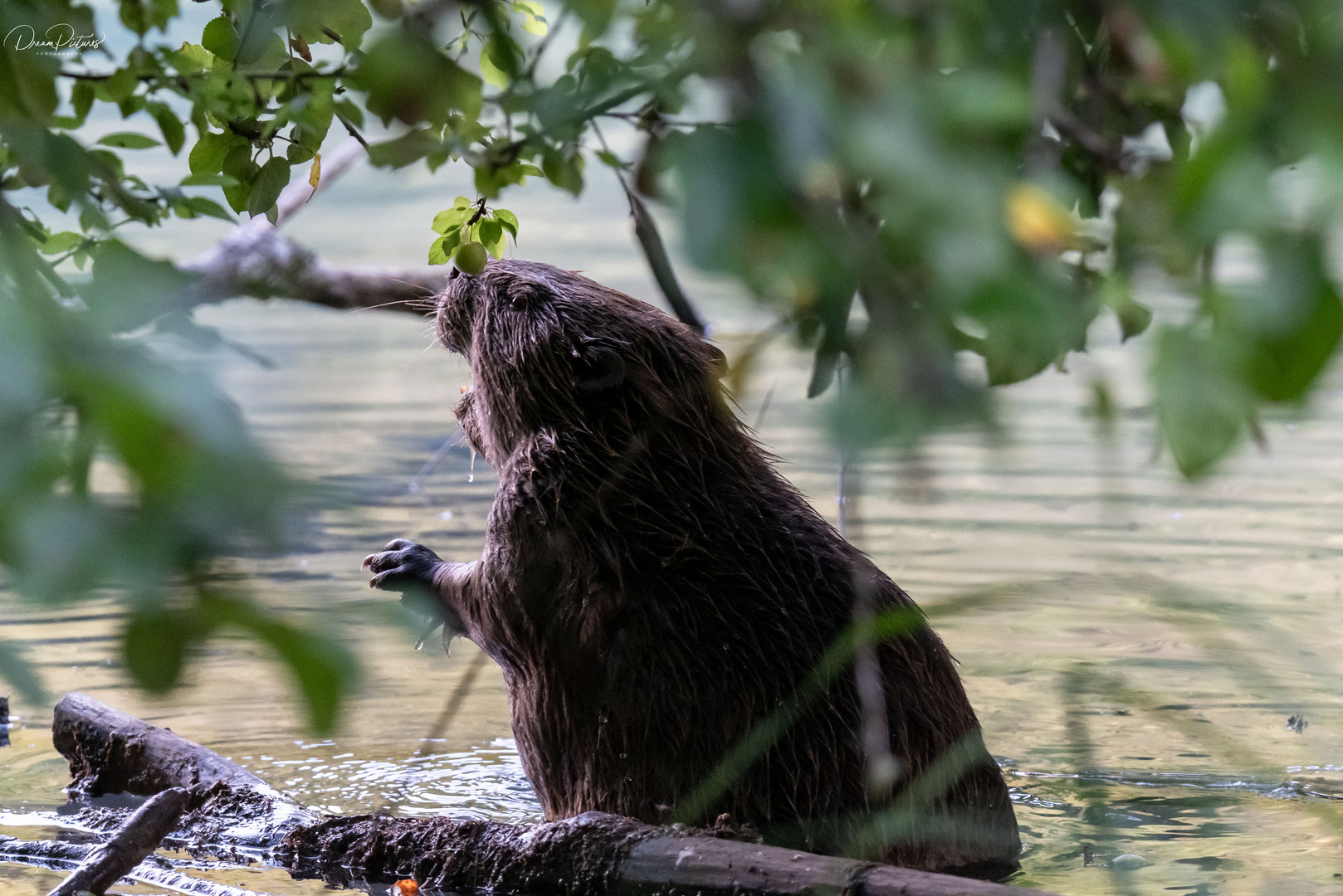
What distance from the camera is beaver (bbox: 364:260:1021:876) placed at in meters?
2.03

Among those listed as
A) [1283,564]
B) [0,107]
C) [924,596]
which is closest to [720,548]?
[0,107]

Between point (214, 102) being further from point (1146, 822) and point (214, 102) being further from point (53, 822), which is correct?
point (1146, 822)

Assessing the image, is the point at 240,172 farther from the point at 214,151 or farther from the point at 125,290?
the point at 125,290

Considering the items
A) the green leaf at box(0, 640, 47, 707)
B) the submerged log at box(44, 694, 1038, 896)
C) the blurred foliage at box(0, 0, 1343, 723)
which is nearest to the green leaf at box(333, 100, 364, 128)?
the blurred foliage at box(0, 0, 1343, 723)

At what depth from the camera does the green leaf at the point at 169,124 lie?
1.88 meters

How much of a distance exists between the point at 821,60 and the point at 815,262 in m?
0.07

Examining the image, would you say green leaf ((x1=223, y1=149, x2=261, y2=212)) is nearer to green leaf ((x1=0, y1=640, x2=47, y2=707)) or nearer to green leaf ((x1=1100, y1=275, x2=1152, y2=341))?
green leaf ((x1=1100, y1=275, x2=1152, y2=341))

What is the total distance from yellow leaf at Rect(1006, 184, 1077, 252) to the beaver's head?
5.37ft

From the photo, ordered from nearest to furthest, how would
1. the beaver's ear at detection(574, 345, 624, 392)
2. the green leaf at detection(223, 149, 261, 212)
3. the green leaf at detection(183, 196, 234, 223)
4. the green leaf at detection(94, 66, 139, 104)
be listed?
the green leaf at detection(223, 149, 261, 212)
the green leaf at detection(94, 66, 139, 104)
the green leaf at detection(183, 196, 234, 223)
the beaver's ear at detection(574, 345, 624, 392)

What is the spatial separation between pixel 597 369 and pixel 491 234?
1.75 ft

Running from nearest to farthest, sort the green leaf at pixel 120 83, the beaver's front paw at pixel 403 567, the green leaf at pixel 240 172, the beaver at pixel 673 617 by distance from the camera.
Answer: the green leaf at pixel 240 172 → the green leaf at pixel 120 83 → the beaver at pixel 673 617 → the beaver's front paw at pixel 403 567

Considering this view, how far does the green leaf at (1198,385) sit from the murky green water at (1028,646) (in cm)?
5

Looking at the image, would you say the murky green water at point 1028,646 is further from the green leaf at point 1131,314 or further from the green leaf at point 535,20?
A: the green leaf at point 535,20

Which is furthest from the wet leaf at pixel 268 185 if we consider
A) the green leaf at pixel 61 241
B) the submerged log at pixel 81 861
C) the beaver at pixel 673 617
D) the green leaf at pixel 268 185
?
the submerged log at pixel 81 861
